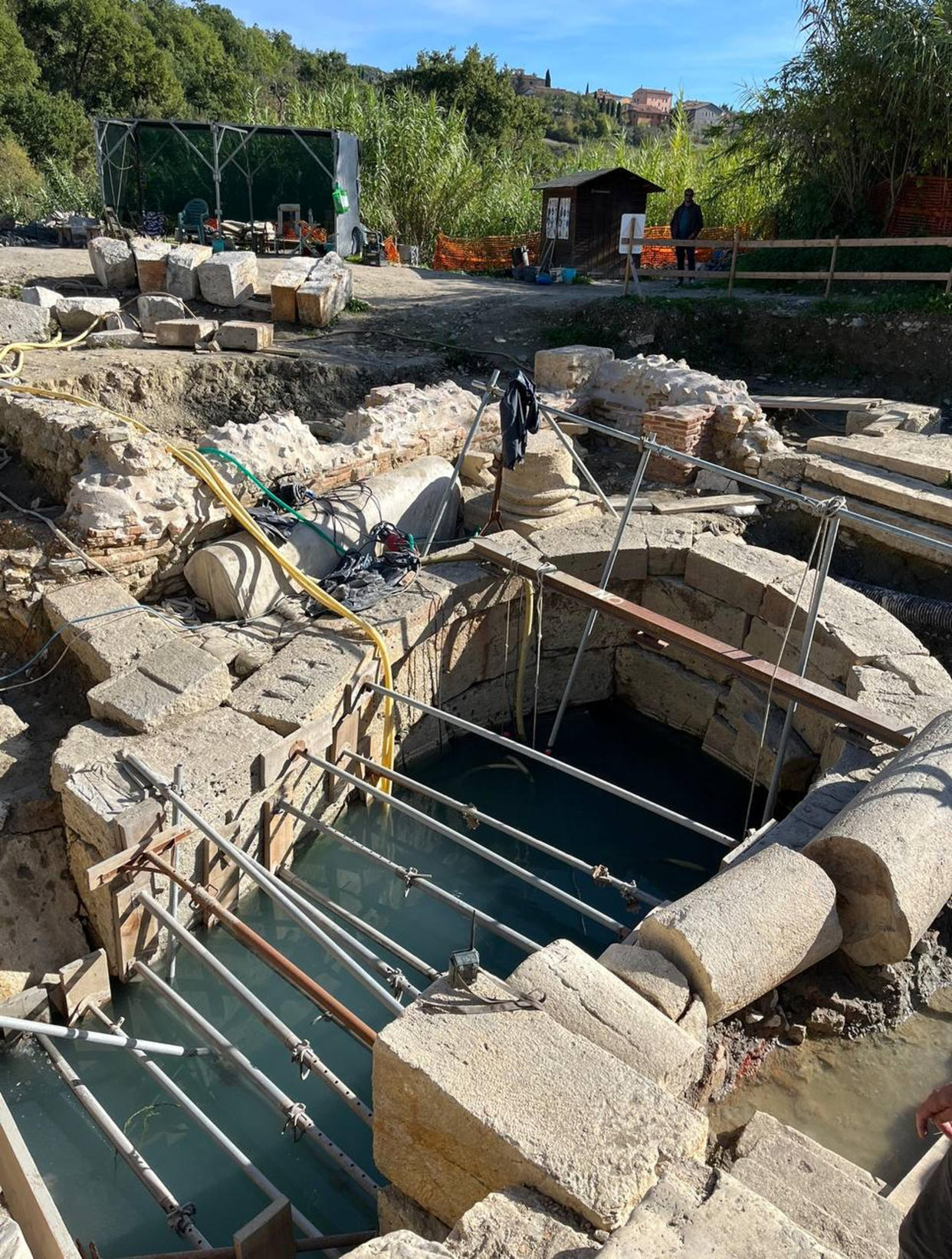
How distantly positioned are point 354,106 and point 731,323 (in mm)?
15086

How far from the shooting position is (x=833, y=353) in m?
13.7

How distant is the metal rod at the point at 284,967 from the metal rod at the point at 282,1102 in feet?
1.29

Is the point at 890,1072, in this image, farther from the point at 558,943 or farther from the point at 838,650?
the point at 838,650

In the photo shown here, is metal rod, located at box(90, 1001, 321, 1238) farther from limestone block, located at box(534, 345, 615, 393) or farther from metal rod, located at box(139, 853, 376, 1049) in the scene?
limestone block, located at box(534, 345, 615, 393)

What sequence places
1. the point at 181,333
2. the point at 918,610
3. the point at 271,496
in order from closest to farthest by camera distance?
1. the point at 271,496
2. the point at 918,610
3. the point at 181,333

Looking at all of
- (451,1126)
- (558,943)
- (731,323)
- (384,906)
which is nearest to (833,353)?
(731,323)

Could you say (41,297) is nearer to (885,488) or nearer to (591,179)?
(885,488)

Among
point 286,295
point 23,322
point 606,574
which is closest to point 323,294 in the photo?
point 286,295

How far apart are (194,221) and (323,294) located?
7100mm

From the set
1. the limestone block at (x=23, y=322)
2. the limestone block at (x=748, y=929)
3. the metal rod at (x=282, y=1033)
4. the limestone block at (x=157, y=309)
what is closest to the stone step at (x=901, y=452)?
the limestone block at (x=748, y=929)

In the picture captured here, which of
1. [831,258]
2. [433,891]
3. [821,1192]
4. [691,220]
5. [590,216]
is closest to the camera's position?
[821,1192]

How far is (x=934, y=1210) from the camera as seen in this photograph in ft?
8.45

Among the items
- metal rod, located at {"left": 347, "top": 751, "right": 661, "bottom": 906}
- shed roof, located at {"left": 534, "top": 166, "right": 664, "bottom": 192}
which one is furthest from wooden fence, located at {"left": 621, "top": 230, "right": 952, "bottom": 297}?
metal rod, located at {"left": 347, "top": 751, "right": 661, "bottom": 906}

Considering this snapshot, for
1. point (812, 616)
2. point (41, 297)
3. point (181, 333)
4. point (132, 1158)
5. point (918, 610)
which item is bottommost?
point (132, 1158)
